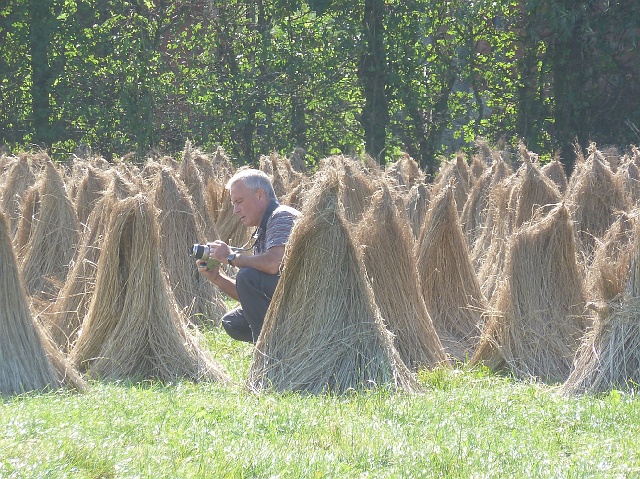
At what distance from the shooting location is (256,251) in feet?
23.6

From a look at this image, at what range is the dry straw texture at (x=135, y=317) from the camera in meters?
6.75

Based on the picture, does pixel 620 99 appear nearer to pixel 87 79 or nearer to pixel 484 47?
pixel 484 47

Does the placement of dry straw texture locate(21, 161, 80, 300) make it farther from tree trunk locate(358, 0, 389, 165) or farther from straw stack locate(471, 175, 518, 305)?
tree trunk locate(358, 0, 389, 165)

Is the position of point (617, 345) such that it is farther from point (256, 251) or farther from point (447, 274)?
point (256, 251)

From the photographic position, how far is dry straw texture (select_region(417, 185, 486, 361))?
7836 millimetres

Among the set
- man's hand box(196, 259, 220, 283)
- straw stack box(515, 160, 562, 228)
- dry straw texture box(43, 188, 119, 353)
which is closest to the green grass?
man's hand box(196, 259, 220, 283)

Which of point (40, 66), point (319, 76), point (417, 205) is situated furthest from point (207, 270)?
point (40, 66)

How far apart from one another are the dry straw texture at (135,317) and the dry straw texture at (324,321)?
0.71m

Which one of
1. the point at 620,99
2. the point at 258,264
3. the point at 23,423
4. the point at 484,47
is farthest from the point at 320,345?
the point at 484,47

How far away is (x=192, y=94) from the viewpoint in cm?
1978

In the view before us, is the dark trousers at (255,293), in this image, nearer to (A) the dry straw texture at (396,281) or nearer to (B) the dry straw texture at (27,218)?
(A) the dry straw texture at (396,281)

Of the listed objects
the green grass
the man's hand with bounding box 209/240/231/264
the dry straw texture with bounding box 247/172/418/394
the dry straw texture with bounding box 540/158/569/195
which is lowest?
the green grass

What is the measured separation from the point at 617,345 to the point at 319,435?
1929mm

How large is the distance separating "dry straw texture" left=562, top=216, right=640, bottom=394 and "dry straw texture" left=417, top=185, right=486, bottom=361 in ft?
5.91
